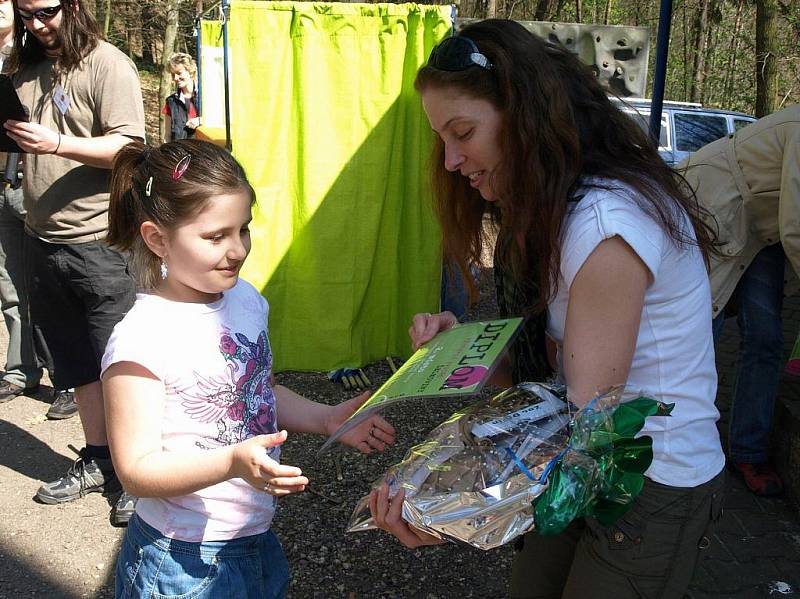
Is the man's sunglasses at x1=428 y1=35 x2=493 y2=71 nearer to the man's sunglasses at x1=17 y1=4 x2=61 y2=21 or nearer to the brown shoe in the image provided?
the man's sunglasses at x1=17 y1=4 x2=61 y2=21

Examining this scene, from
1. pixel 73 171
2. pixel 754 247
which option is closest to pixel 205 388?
pixel 73 171

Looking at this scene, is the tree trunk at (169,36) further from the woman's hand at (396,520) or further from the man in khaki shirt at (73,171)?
the woman's hand at (396,520)

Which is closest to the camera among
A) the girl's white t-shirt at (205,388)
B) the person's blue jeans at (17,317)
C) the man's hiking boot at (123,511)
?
the girl's white t-shirt at (205,388)

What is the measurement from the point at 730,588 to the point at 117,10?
19.6 meters

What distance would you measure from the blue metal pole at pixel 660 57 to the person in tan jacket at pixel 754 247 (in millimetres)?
417

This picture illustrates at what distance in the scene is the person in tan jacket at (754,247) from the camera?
2.87m

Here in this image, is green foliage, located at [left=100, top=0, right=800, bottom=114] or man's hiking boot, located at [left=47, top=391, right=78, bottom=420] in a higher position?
green foliage, located at [left=100, top=0, right=800, bottom=114]

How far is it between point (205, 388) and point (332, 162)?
3.10m

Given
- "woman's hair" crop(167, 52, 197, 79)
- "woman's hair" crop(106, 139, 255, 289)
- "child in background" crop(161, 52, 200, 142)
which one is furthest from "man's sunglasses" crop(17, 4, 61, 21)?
"woman's hair" crop(167, 52, 197, 79)

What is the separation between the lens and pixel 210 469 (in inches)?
52.9

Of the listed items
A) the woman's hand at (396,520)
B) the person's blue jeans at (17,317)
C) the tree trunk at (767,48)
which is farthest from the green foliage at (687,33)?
the woman's hand at (396,520)

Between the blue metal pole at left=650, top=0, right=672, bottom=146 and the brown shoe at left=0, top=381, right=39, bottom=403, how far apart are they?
12.1 feet

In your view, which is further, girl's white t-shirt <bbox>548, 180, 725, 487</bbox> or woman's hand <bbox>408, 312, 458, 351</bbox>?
woman's hand <bbox>408, 312, 458, 351</bbox>

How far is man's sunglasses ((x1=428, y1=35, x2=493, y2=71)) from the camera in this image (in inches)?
53.9
